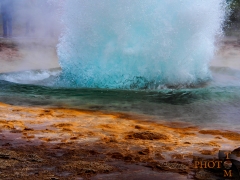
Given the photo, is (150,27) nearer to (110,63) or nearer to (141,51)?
(141,51)

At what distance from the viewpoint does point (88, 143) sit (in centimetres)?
297

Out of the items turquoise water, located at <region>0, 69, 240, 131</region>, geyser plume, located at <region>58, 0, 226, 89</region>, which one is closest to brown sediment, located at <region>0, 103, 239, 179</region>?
turquoise water, located at <region>0, 69, 240, 131</region>

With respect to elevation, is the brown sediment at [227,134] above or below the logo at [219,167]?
above

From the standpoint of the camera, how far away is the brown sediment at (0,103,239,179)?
2.34m

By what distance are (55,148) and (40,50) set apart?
12.9m

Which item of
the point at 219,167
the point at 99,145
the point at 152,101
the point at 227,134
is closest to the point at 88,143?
the point at 99,145

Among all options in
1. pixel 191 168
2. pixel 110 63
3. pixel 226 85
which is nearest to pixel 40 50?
pixel 110 63

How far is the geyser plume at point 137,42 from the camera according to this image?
689 cm

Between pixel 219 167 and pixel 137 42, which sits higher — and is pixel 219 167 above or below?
below

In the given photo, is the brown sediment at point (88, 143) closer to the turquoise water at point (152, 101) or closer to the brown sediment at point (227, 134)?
the brown sediment at point (227, 134)

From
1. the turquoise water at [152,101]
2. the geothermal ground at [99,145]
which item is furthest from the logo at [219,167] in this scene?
the turquoise water at [152,101]

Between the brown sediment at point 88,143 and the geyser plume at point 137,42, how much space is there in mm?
2664

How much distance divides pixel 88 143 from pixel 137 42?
4.27 meters

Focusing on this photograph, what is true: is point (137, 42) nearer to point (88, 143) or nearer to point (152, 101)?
point (152, 101)
